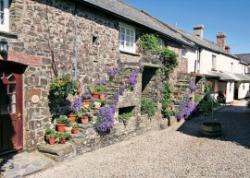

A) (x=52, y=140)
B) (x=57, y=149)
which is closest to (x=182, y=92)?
(x=52, y=140)

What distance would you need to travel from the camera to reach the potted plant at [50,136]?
9086 mm

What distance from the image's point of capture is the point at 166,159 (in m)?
9.19

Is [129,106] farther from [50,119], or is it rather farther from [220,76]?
[220,76]

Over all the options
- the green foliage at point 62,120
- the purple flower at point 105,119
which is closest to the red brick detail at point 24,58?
the green foliage at point 62,120

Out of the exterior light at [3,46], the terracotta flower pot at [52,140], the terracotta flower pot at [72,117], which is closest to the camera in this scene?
the exterior light at [3,46]

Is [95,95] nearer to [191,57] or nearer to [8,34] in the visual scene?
[8,34]

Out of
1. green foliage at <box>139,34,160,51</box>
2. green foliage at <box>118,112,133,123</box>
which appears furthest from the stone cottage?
green foliage at <box>139,34,160,51</box>

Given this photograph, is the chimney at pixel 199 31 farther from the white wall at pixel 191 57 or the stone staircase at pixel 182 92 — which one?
the stone staircase at pixel 182 92

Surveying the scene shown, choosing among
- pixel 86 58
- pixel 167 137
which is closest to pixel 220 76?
pixel 167 137

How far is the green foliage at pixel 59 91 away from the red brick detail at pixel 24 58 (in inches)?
35.0

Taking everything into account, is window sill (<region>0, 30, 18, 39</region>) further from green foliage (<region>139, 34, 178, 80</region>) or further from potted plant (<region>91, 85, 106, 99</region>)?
green foliage (<region>139, 34, 178, 80</region>)

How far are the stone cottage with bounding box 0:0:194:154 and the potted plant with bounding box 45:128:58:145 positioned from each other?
17 cm

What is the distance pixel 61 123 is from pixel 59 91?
3.79 feet

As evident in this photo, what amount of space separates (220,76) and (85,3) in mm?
22030
